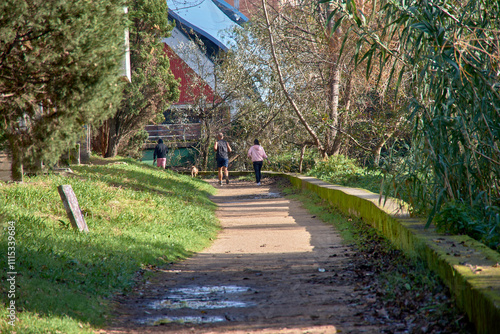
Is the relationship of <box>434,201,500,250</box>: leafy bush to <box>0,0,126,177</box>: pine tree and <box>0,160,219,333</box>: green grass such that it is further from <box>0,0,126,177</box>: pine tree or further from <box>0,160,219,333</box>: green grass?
<box>0,0,126,177</box>: pine tree

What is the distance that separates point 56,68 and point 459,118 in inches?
212

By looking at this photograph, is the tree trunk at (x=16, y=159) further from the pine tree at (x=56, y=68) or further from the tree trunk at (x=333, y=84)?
the tree trunk at (x=333, y=84)

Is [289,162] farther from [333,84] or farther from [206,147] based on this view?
[333,84]

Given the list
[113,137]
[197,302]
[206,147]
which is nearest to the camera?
→ [197,302]

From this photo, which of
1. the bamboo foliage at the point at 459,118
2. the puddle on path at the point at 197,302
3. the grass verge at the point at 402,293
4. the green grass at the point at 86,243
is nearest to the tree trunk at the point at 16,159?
the green grass at the point at 86,243

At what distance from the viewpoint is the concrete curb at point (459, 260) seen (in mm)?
3156

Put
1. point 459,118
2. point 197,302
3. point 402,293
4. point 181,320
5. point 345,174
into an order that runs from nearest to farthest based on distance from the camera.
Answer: point 181,320 < point 402,293 < point 197,302 < point 459,118 < point 345,174

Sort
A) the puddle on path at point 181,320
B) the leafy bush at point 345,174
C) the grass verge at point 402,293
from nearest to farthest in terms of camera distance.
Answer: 1. the grass verge at point 402,293
2. the puddle on path at point 181,320
3. the leafy bush at point 345,174

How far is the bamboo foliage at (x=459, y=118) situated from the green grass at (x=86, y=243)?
3.62 m

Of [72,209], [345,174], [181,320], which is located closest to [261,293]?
[181,320]

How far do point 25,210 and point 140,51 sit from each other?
49.0 feet

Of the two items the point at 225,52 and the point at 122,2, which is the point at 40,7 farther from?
the point at 225,52

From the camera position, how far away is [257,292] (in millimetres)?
5039

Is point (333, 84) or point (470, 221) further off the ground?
point (333, 84)
